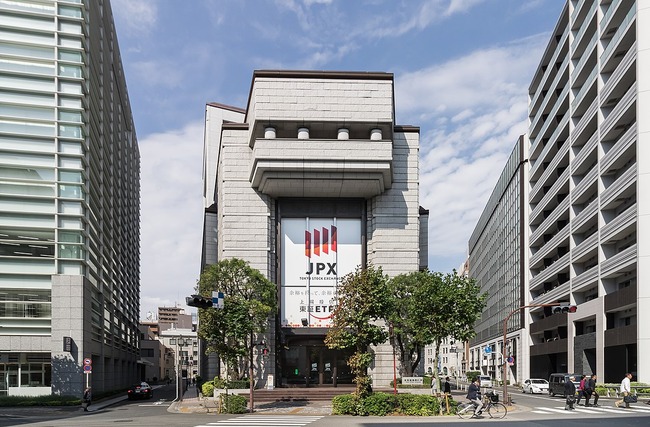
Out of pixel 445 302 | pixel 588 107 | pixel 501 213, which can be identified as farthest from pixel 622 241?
pixel 501 213

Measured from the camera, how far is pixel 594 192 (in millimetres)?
63844

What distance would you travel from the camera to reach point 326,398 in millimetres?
45500

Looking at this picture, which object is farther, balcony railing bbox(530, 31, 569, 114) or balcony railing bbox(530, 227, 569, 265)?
balcony railing bbox(530, 31, 569, 114)

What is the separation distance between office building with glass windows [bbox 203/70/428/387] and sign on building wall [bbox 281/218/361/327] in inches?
3.0

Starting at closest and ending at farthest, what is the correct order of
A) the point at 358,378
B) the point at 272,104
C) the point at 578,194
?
the point at 358,378
the point at 272,104
the point at 578,194

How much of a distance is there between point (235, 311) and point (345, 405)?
26.9 ft

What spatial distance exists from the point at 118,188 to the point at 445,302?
55436mm

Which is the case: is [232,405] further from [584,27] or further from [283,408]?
[584,27]

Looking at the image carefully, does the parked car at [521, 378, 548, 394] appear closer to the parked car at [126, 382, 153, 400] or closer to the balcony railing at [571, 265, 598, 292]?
the balcony railing at [571, 265, 598, 292]

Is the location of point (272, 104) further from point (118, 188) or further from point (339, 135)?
point (118, 188)

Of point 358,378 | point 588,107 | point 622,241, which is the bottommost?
point 358,378

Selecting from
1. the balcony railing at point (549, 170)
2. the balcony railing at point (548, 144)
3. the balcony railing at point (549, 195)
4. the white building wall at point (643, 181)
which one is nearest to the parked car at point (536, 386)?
the white building wall at point (643, 181)

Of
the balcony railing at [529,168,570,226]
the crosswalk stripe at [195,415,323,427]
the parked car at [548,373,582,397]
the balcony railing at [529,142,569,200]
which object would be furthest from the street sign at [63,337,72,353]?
the balcony railing at [529,142,569,200]

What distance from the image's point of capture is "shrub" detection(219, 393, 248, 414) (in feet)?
118
